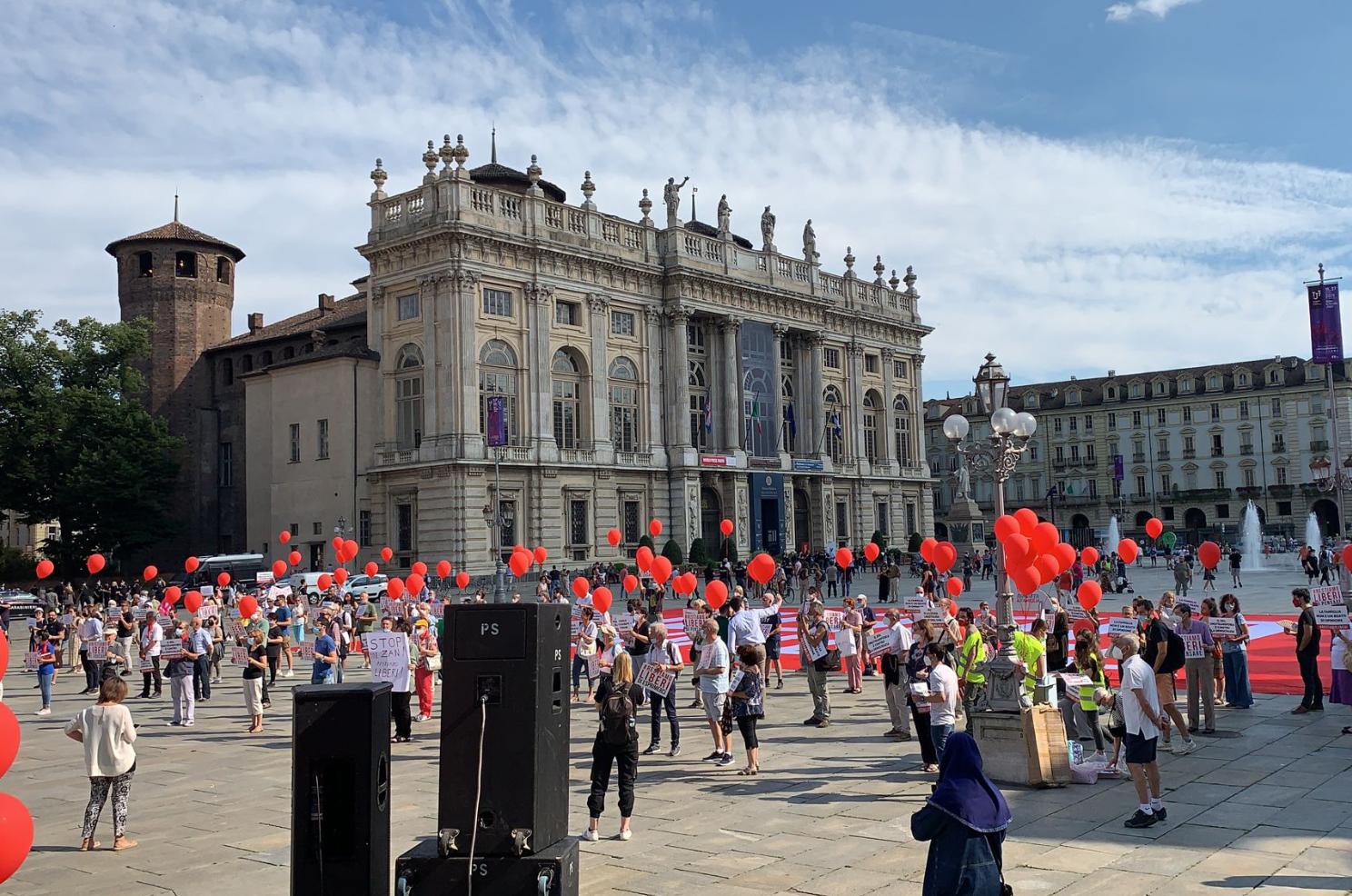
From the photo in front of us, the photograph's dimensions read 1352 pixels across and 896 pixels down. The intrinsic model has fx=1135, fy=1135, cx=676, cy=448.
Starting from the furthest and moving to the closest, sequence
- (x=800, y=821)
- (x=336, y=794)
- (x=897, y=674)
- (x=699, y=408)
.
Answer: (x=699, y=408) < (x=897, y=674) < (x=800, y=821) < (x=336, y=794)

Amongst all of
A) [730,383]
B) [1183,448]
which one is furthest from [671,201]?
[1183,448]

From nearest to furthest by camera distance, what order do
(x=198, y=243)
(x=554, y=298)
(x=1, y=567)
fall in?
(x=554, y=298)
(x=1, y=567)
(x=198, y=243)

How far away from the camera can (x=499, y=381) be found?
5138 centimetres

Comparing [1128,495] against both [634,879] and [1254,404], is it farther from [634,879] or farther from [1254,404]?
[634,879]

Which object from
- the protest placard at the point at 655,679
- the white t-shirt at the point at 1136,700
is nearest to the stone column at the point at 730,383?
the protest placard at the point at 655,679

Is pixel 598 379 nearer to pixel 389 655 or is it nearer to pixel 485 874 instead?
pixel 389 655

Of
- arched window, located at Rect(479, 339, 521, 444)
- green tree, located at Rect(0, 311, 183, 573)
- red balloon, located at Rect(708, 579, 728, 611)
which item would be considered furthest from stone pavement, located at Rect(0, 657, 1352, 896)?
green tree, located at Rect(0, 311, 183, 573)

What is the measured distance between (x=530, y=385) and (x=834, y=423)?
23.2 metres

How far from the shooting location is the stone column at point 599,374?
180 ft

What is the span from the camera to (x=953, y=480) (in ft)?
356

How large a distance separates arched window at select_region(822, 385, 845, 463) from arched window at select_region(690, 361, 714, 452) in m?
9.46

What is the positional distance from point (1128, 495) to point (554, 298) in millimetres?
68966

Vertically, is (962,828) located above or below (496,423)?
below

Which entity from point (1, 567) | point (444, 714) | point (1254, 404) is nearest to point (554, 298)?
point (1, 567)
